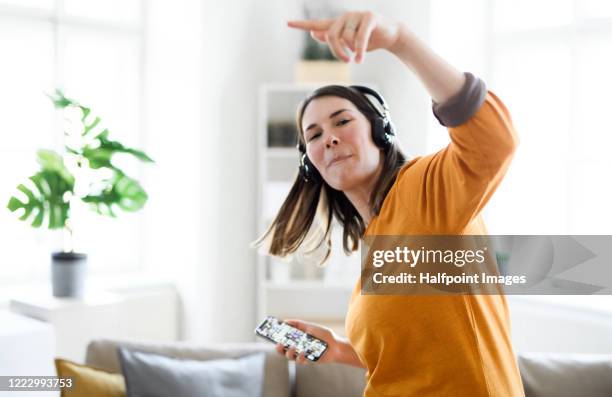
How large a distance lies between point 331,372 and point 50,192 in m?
1.43

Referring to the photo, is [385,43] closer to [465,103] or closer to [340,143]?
[465,103]

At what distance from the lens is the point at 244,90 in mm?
3438

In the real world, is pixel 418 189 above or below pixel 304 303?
above

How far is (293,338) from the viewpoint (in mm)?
1528

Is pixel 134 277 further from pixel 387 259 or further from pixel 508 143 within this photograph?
pixel 508 143

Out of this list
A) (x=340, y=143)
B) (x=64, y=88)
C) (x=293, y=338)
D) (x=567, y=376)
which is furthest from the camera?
(x=64, y=88)

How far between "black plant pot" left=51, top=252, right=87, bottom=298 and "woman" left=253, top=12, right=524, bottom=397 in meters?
1.62

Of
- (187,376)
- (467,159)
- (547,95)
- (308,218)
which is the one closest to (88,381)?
(187,376)

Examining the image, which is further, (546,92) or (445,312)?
(546,92)

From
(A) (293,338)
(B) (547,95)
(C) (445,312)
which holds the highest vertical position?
(B) (547,95)

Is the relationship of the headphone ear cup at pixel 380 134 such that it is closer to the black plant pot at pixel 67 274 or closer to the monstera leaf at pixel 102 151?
the monstera leaf at pixel 102 151

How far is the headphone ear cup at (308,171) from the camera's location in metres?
1.40

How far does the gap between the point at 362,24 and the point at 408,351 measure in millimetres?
551

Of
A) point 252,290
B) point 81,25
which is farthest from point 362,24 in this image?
point 81,25
